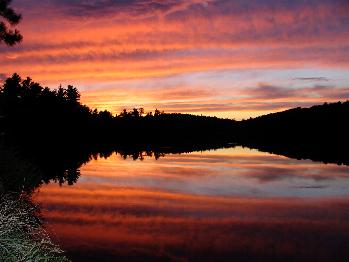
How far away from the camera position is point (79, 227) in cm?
2066

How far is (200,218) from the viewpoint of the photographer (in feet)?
76.4

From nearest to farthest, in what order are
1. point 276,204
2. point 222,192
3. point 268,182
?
1. point 276,204
2. point 222,192
3. point 268,182

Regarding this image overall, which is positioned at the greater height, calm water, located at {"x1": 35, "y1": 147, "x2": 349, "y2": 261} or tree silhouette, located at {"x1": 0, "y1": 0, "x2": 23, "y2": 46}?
tree silhouette, located at {"x1": 0, "y1": 0, "x2": 23, "y2": 46}

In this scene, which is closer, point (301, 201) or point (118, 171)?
point (301, 201)

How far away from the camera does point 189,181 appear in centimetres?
3931

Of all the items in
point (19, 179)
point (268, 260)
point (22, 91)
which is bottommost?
point (268, 260)

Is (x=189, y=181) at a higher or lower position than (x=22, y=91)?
lower

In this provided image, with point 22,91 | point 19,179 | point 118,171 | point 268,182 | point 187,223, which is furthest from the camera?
point 22,91

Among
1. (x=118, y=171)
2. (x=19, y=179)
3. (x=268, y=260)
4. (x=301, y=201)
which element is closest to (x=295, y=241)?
(x=268, y=260)

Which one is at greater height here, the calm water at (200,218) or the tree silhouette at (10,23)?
the tree silhouette at (10,23)

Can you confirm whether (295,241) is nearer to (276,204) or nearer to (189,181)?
(276,204)

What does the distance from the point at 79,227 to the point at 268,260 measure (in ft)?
26.3

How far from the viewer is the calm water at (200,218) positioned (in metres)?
17.3

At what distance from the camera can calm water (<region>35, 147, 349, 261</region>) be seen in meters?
17.3
